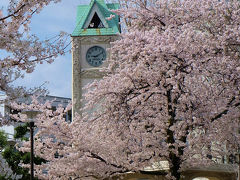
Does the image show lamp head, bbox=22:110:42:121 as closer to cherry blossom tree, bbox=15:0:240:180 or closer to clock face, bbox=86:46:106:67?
cherry blossom tree, bbox=15:0:240:180

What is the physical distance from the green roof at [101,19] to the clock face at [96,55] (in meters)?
1.16

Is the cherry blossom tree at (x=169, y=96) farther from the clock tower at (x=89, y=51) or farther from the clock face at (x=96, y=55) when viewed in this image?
the clock face at (x=96, y=55)

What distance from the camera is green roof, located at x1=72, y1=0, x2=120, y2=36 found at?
37625 millimetres

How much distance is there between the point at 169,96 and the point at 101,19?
84.3ft

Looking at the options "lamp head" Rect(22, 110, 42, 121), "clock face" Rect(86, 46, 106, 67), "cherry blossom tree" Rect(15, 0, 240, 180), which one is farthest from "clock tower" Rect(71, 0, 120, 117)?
"lamp head" Rect(22, 110, 42, 121)

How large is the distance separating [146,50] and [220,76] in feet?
7.32

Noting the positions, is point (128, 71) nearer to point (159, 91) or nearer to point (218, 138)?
point (159, 91)

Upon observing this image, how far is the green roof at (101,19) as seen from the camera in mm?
37625

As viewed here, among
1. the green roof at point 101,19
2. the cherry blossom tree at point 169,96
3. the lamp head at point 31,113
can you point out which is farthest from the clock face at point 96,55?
the lamp head at point 31,113

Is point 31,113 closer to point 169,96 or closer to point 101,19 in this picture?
point 169,96

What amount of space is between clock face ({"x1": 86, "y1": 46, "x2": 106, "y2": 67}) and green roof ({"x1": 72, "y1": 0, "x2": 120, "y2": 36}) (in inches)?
45.8

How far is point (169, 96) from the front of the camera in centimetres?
1368

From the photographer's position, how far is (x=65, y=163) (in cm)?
1592

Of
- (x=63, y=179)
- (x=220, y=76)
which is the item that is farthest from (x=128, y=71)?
(x=63, y=179)
